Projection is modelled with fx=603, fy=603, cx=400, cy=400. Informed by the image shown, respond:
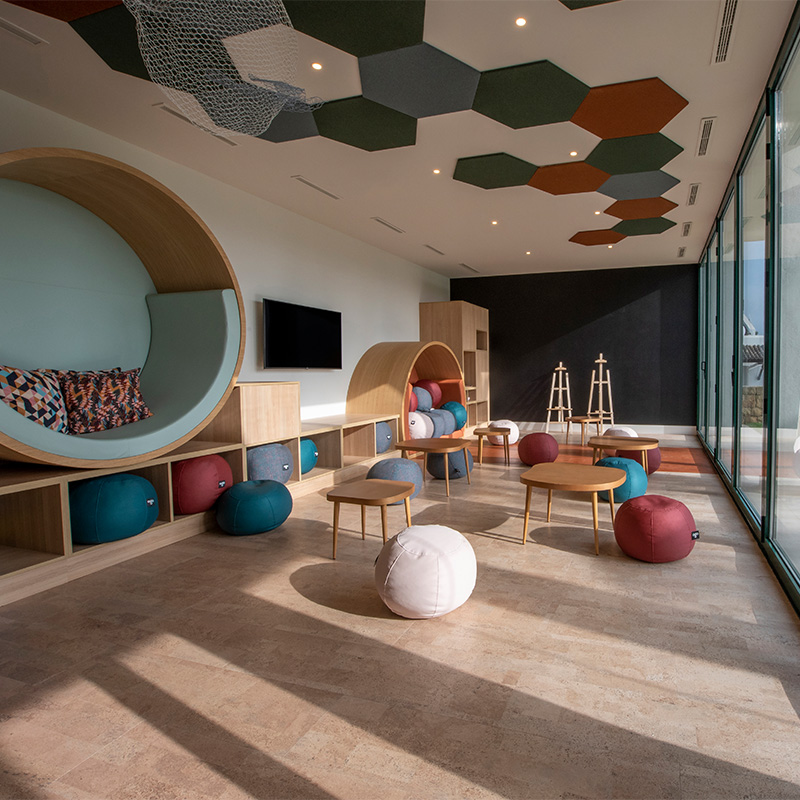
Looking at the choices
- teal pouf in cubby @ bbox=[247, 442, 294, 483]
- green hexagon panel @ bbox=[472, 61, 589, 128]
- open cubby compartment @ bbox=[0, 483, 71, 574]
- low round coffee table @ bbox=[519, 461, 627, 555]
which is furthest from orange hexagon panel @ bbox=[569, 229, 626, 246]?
open cubby compartment @ bbox=[0, 483, 71, 574]

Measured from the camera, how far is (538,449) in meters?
6.52

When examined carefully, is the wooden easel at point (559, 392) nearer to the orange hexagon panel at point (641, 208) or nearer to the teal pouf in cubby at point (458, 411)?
the teal pouf in cubby at point (458, 411)

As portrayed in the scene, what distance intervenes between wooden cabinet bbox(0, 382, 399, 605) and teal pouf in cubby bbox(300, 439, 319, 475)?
7cm

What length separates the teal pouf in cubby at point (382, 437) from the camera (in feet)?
21.2

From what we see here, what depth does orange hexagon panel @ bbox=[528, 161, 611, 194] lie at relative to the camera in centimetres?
488

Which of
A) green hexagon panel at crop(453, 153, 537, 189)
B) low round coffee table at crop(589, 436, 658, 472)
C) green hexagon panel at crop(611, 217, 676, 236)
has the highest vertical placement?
green hexagon panel at crop(611, 217, 676, 236)

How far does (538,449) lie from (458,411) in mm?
1941

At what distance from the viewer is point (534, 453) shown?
6.54 meters

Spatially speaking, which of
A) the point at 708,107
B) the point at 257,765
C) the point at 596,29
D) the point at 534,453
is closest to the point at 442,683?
the point at 257,765

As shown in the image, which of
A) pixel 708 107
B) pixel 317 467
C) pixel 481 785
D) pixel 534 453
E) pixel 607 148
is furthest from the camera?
pixel 534 453

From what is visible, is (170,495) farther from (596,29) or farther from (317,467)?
(596,29)

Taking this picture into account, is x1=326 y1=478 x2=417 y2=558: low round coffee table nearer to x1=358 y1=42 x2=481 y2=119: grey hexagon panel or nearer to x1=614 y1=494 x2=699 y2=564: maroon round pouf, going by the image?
x1=614 y1=494 x2=699 y2=564: maroon round pouf

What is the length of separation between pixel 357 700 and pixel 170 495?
2334mm

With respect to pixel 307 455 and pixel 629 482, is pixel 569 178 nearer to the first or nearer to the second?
Answer: pixel 629 482
